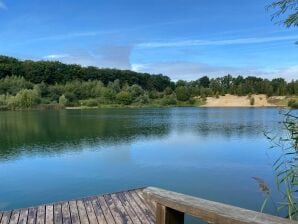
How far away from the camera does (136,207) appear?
5.12 meters

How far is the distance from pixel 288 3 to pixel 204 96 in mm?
63811

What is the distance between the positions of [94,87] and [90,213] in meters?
60.8

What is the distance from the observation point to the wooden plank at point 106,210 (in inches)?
181

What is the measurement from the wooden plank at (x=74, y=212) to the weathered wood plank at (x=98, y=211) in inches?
10.2

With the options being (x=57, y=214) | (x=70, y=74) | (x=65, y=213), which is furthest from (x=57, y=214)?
(x=70, y=74)

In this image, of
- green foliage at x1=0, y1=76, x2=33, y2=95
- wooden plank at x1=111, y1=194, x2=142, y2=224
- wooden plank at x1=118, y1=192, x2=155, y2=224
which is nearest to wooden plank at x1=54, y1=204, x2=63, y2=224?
wooden plank at x1=111, y1=194, x2=142, y2=224

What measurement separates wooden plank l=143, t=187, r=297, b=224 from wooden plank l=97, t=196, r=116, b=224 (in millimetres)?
2997

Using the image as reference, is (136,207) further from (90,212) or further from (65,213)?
(65,213)

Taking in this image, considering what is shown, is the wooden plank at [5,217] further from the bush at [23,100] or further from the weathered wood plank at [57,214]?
the bush at [23,100]

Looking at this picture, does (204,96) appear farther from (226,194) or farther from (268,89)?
(226,194)

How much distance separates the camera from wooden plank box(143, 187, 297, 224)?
3.85ft

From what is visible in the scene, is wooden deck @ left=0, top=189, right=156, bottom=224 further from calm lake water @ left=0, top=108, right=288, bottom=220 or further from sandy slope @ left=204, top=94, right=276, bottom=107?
sandy slope @ left=204, top=94, right=276, bottom=107

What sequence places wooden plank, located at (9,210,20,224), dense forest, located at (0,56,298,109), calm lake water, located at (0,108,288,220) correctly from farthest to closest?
dense forest, located at (0,56,298,109)
calm lake water, located at (0,108,288,220)
wooden plank, located at (9,210,20,224)

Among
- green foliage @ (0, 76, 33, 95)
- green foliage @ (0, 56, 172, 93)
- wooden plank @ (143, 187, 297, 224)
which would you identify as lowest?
wooden plank @ (143, 187, 297, 224)
